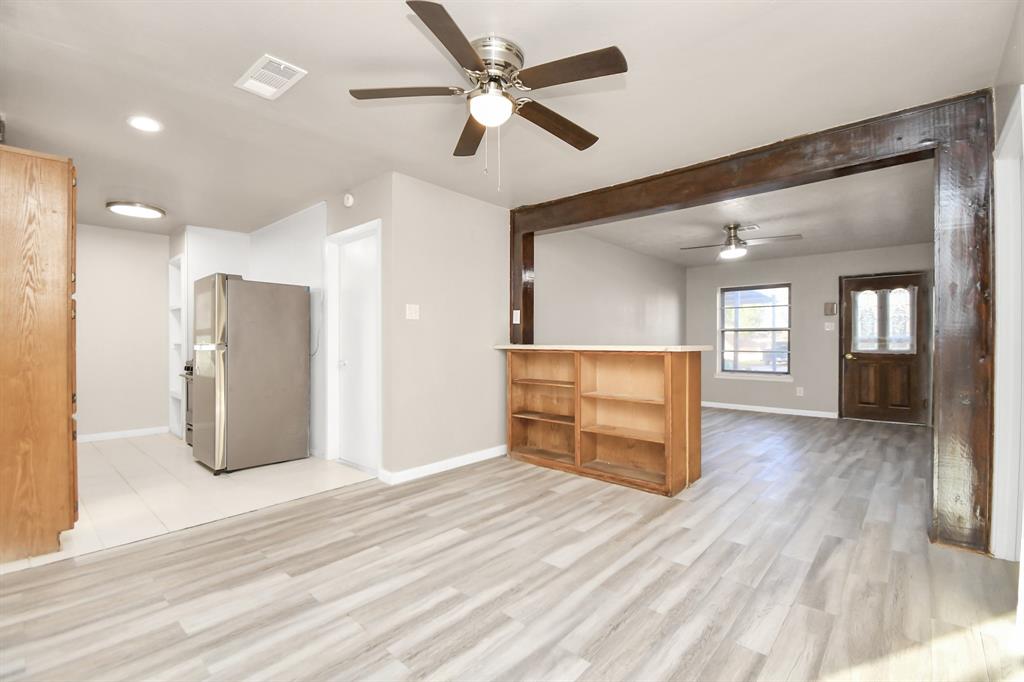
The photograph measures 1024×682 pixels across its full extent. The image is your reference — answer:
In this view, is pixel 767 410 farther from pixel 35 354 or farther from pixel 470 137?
pixel 35 354

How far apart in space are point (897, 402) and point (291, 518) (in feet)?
25.1

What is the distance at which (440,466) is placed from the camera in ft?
13.0

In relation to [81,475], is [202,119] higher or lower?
higher

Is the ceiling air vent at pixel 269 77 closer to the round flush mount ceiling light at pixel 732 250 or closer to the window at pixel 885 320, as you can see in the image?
the round flush mount ceiling light at pixel 732 250

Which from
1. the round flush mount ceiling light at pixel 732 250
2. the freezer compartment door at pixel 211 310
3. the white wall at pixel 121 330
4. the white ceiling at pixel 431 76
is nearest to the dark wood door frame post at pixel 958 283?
the white ceiling at pixel 431 76

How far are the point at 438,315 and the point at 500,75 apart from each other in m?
2.28

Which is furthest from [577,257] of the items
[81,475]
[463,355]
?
[81,475]

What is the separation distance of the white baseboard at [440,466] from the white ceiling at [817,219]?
2548 millimetres

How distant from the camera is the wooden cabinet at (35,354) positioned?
2350 millimetres

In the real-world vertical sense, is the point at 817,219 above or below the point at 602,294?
above

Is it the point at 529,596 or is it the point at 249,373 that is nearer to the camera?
the point at 529,596

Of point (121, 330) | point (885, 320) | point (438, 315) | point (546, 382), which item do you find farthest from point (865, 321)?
point (121, 330)

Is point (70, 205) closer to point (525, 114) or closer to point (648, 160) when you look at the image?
point (525, 114)

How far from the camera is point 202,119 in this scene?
2.79m
